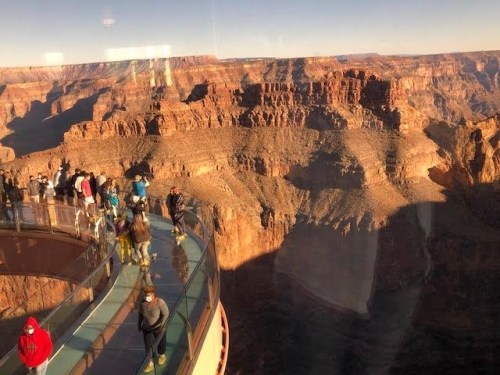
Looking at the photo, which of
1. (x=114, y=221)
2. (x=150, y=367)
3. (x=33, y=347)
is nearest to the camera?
(x=33, y=347)

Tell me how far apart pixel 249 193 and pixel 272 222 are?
4694 mm

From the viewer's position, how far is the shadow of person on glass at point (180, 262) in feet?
27.0

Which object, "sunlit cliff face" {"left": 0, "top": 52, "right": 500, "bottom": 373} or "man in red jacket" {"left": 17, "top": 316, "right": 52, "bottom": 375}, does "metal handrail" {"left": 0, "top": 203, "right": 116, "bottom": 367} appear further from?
"sunlit cliff face" {"left": 0, "top": 52, "right": 500, "bottom": 373}

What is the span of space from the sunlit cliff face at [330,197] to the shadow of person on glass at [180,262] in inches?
699

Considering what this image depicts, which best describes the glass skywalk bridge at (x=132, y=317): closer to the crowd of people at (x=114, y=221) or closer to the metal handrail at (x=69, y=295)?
the metal handrail at (x=69, y=295)

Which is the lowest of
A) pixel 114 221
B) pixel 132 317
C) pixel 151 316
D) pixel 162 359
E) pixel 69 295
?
pixel 132 317

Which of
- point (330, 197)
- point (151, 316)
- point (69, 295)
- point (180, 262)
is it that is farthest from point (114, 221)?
point (330, 197)

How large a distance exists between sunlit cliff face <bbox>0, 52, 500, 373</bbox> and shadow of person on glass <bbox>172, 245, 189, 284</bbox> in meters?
17.7

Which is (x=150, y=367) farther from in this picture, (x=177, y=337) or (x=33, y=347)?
(x=33, y=347)

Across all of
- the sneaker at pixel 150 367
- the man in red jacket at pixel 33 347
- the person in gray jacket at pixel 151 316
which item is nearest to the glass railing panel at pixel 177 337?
the person in gray jacket at pixel 151 316

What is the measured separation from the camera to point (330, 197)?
37.2 m

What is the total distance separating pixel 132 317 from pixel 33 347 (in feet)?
Answer: 6.40

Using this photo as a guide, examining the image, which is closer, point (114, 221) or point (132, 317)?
point (132, 317)

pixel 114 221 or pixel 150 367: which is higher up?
pixel 114 221
